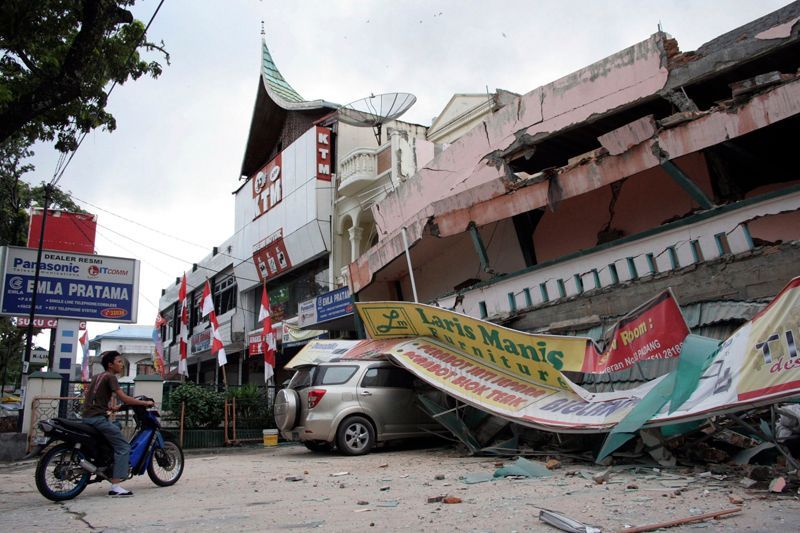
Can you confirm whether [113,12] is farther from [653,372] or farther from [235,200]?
[235,200]

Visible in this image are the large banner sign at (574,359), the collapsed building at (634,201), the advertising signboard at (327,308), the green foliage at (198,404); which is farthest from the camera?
the advertising signboard at (327,308)

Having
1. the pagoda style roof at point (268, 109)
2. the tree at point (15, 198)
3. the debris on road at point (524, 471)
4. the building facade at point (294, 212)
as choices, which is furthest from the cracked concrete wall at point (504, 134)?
the tree at point (15, 198)

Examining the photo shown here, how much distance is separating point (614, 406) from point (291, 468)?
4.68 m

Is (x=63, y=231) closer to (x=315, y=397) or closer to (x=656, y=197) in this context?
(x=315, y=397)

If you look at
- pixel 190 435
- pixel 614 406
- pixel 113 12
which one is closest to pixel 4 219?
pixel 190 435

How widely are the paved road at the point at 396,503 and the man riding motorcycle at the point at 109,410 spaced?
0.29 metres

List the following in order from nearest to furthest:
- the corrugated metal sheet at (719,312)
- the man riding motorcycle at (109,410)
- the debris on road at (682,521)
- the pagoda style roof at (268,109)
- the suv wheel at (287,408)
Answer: the debris on road at (682,521) → the man riding motorcycle at (109,410) → the corrugated metal sheet at (719,312) → the suv wheel at (287,408) → the pagoda style roof at (268,109)

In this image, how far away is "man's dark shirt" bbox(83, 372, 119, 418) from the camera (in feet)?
20.5

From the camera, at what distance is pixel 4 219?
23219 mm

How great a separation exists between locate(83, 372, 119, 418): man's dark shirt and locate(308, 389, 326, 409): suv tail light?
13.1 feet

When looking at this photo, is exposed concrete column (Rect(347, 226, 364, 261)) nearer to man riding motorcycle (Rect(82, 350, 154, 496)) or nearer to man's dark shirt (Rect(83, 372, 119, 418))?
man riding motorcycle (Rect(82, 350, 154, 496))

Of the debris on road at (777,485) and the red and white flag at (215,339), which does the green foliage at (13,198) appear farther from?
the debris on road at (777,485)

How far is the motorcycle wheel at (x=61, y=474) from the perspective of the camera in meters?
5.78

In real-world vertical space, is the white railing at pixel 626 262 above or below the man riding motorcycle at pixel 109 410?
above
